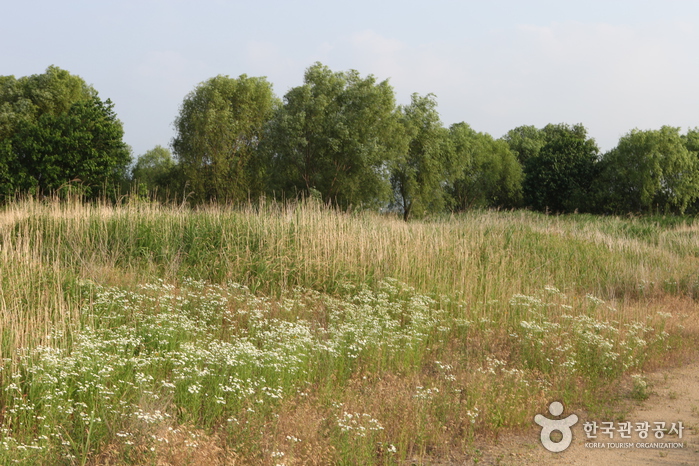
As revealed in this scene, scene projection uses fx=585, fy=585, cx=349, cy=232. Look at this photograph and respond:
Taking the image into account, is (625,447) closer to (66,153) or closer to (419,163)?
(419,163)

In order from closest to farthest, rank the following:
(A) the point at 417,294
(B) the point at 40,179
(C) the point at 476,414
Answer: (C) the point at 476,414
(A) the point at 417,294
(B) the point at 40,179

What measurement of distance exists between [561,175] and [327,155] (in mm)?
25578

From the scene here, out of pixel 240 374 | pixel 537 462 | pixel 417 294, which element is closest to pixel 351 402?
pixel 240 374

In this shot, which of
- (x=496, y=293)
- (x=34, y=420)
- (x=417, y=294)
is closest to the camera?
(x=34, y=420)

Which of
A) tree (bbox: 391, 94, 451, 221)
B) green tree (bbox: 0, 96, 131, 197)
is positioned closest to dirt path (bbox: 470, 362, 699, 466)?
tree (bbox: 391, 94, 451, 221)

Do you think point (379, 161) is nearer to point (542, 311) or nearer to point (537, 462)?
point (542, 311)

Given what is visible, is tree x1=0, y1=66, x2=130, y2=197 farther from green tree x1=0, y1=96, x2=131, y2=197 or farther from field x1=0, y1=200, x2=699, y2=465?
field x1=0, y1=200, x2=699, y2=465

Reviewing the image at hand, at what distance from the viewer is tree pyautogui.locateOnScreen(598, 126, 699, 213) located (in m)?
41.1

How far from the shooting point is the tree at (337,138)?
1099 inches

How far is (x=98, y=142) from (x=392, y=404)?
32.9m

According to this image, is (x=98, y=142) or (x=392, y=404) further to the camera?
(x=98, y=142)

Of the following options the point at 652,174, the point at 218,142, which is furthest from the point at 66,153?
the point at 652,174

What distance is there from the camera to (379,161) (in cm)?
2809

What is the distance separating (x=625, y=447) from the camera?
16.9ft
